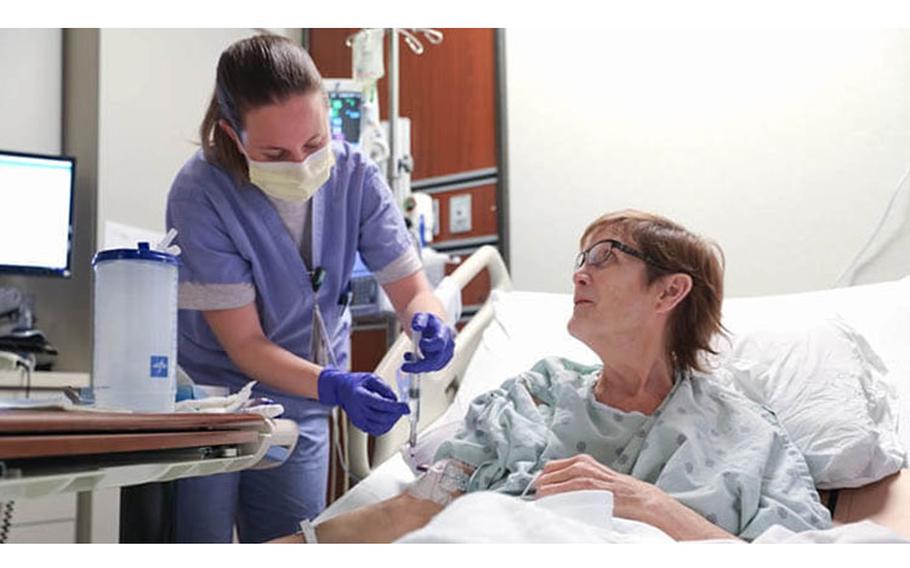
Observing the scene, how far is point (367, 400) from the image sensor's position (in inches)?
58.7

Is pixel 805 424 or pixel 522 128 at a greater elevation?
pixel 522 128

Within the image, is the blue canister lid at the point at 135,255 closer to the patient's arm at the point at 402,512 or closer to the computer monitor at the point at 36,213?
the patient's arm at the point at 402,512

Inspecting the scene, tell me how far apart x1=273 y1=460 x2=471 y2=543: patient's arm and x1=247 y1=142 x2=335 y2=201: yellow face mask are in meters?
0.55

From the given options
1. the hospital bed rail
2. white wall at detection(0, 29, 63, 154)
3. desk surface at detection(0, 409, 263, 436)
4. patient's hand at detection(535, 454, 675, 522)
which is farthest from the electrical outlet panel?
desk surface at detection(0, 409, 263, 436)

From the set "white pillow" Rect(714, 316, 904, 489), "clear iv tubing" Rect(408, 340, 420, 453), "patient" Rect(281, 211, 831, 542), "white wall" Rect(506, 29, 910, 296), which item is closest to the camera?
"patient" Rect(281, 211, 831, 542)

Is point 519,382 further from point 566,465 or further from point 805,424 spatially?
point 805,424

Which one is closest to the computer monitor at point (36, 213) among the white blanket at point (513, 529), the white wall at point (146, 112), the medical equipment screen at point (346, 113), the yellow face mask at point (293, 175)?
A: the white wall at point (146, 112)

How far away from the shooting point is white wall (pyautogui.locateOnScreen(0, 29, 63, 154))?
9.93ft

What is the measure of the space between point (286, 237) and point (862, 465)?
107 centimetres

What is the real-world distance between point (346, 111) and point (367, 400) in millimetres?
1474

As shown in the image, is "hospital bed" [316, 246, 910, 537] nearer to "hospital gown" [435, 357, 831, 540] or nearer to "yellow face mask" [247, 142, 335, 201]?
"hospital gown" [435, 357, 831, 540]

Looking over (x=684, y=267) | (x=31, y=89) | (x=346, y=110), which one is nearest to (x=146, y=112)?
(x=31, y=89)

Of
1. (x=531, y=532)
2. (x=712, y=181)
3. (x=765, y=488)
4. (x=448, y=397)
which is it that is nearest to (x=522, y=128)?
(x=712, y=181)

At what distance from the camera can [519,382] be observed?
1585 millimetres
